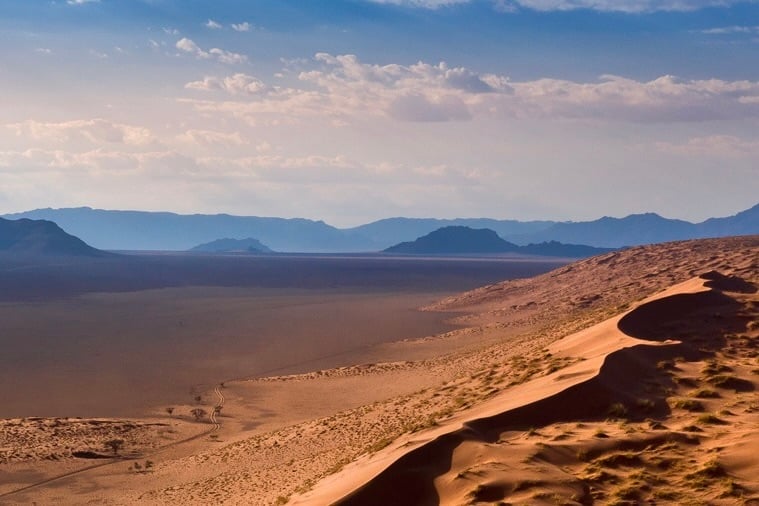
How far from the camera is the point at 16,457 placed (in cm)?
2175

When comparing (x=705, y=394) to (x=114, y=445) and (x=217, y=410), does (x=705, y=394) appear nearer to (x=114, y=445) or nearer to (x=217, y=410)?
(x=114, y=445)

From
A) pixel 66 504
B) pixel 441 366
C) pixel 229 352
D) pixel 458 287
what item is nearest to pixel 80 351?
pixel 229 352

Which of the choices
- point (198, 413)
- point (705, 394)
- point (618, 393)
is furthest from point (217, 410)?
point (705, 394)

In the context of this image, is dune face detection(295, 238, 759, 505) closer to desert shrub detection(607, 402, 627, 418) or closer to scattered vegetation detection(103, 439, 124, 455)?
desert shrub detection(607, 402, 627, 418)

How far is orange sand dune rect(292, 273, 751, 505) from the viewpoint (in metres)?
12.3

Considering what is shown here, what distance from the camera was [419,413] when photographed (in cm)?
2166

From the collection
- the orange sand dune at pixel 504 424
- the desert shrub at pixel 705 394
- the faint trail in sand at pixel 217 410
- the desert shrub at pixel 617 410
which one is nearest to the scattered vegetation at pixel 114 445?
the faint trail in sand at pixel 217 410

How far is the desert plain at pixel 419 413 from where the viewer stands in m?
12.5

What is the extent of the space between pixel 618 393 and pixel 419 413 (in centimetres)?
675

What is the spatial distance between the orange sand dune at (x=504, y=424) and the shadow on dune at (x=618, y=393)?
0.02 meters

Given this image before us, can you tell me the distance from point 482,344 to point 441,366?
7.78m

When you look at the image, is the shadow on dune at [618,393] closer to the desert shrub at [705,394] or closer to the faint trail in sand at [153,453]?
the desert shrub at [705,394]

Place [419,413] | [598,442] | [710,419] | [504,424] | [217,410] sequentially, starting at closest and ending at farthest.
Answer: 1. [598,442]
2. [710,419]
3. [504,424]
4. [419,413]
5. [217,410]

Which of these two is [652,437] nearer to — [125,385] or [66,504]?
[66,504]
